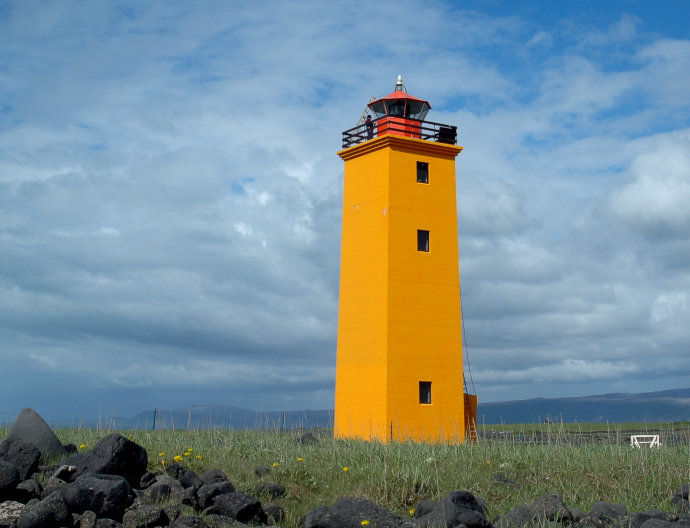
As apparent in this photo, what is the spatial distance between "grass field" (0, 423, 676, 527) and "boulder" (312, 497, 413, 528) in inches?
29.6

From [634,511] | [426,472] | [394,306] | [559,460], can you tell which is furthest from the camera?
[394,306]

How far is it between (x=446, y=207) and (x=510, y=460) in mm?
11723

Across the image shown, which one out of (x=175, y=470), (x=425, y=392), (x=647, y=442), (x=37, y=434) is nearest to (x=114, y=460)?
(x=175, y=470)

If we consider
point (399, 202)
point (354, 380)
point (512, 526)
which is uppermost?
point (399, 202)

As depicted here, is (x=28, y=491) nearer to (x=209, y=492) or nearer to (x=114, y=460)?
(x=114, y=460)

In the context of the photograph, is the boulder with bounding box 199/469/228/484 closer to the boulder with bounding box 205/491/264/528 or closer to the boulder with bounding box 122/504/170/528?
the boulder with bounding box 205/491/264/528

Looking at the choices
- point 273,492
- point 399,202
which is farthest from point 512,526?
point 399,202

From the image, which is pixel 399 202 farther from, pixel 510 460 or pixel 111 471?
pixel 111 471

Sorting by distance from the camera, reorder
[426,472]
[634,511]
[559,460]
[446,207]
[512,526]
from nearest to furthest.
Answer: [512,526]
[634,511]
[426,472]
[559,460]
[446,207]

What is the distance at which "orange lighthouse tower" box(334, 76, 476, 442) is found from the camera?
2264cm

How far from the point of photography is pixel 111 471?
39.0 ft

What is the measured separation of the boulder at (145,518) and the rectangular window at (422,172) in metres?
16.2

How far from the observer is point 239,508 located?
11.1 meters

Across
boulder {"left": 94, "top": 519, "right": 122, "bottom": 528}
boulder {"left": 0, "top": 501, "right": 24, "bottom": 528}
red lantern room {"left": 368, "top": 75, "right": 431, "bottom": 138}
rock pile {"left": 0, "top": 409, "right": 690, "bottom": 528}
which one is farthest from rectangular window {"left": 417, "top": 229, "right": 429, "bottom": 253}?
boulder {"left": 0, "top": 501, "right": 24, "bottom": 528}
